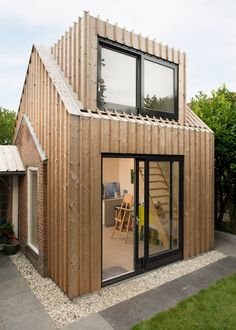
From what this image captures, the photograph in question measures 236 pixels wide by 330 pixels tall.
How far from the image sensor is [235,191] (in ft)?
30.1

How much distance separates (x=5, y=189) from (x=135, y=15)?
688 cm

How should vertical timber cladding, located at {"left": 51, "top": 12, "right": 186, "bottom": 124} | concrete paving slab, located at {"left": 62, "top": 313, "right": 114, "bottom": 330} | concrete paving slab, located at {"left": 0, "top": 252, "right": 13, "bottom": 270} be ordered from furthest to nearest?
concrete paving slab, located at {"left": 0, "top": 252, "right": 13, "bottom": 270} → vertical timber cladding, located at {"left": 51, "top": 12, "right": 186, "bottom": 124} → concrete paving slab, located at {"left": 62, "top": 313, "right": 114, "bottom": 330}

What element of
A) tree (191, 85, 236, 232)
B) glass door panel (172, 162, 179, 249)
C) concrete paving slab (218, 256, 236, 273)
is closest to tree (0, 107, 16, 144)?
tree (191, 85, 236, 232)

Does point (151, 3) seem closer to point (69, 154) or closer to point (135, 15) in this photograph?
point (135, 15)

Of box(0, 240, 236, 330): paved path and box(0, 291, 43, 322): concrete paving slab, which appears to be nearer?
box(0, 240, 236, 330): paved path

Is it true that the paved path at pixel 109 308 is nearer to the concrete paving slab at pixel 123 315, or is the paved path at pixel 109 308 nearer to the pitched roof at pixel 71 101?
the concrete paving slab at pixel 123 315

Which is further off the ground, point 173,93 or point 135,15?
point 135,15

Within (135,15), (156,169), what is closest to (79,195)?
(156,169)

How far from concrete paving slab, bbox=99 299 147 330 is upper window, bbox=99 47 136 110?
410 centimetres

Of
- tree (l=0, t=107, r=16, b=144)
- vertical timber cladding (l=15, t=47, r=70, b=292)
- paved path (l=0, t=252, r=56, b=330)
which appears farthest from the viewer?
tree (l=0, t=107, r=16, b=144)

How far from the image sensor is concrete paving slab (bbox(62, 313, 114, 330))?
13.4 feet

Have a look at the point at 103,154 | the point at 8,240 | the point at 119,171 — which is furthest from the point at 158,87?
the point at 8,240

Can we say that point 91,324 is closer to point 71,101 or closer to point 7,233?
point 71,101

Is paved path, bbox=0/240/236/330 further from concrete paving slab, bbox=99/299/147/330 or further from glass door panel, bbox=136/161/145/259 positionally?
glass door panel, bbox=136/161/145/259
